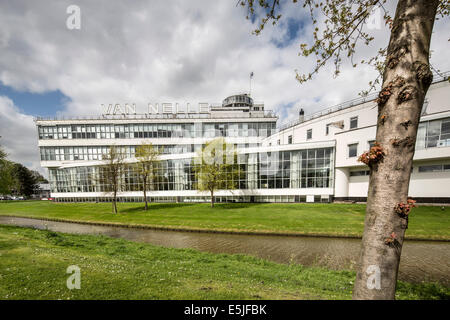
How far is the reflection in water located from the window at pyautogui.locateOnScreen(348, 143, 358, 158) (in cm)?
1658

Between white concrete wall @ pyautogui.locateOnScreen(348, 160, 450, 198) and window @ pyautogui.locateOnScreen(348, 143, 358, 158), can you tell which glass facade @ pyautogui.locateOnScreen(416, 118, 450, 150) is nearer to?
white concrete wall @ pyautogui.locateOnScreen(348, 160, 450, 198)

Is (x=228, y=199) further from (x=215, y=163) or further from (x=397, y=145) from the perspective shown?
(x=397, y=145)

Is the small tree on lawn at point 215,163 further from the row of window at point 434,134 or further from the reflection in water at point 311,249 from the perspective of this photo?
the row of window at point 434,134

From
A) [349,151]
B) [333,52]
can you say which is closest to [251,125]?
[349,151]

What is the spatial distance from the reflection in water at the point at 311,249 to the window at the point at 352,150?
16.6 m

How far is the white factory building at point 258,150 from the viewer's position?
2242 cm

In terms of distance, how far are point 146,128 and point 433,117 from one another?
56.2 metres

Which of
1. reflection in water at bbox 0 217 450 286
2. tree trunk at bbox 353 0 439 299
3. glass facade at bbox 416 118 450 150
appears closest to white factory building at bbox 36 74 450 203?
glass facade at bbox 416 118 450 150

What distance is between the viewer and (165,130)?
48.6m

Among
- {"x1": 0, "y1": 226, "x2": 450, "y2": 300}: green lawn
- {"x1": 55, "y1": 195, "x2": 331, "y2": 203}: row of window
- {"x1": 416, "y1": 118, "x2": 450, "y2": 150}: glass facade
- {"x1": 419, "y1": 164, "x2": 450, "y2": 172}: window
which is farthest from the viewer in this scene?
{"x1": 55, "y1": 195, "x2": 331, "y2": 203}: row of window

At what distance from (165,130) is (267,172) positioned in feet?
105

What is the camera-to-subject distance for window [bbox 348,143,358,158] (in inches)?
1075

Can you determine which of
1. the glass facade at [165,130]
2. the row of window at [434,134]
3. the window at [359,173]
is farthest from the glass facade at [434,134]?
the glass facade at [165,130]
